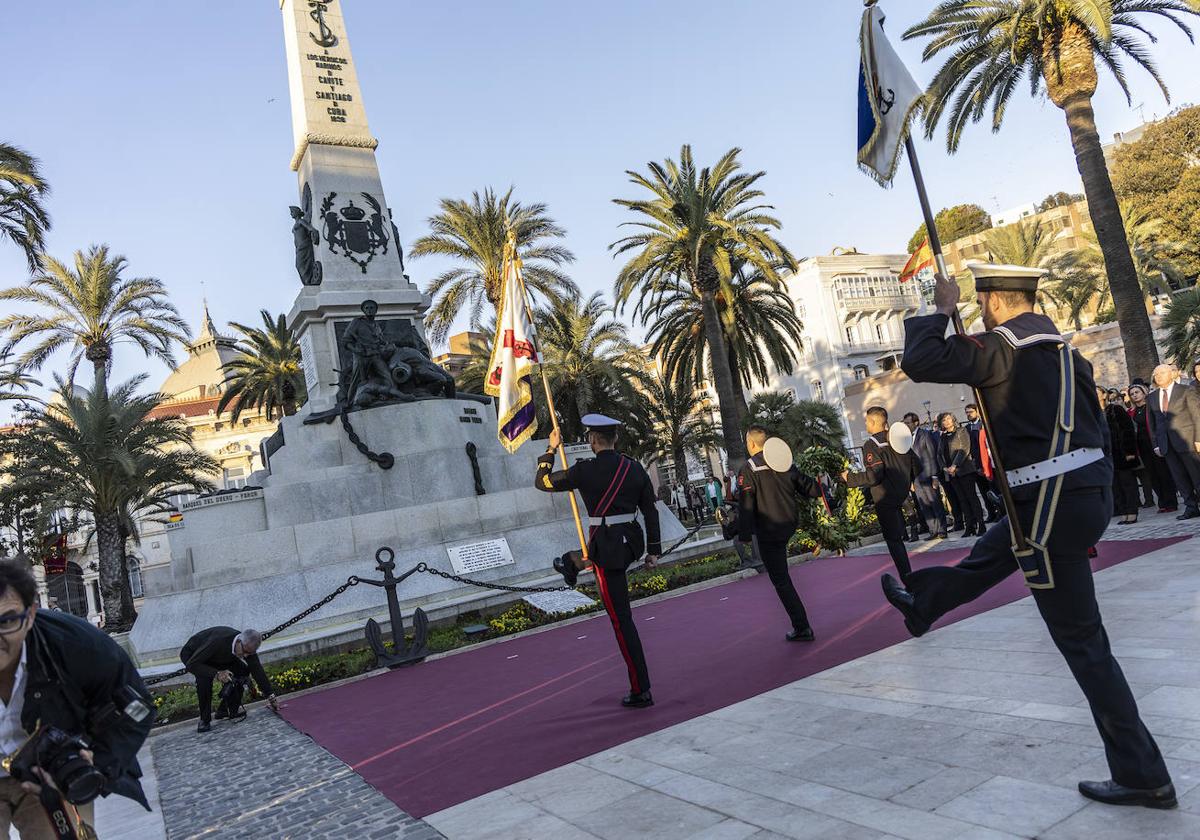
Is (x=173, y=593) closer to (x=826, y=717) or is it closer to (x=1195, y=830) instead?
(x=826, y=717)

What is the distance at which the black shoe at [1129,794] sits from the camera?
3.02 m

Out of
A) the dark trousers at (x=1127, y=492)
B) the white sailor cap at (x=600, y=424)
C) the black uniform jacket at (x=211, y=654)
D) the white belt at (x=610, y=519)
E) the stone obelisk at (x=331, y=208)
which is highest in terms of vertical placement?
the stone obelisk at (x=331, y=208)

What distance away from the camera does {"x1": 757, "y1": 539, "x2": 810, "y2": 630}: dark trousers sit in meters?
7.12

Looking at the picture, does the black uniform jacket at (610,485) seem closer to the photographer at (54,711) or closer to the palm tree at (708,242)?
the photographer at (54,711)

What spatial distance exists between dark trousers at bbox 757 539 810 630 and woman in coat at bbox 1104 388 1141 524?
21.4ft

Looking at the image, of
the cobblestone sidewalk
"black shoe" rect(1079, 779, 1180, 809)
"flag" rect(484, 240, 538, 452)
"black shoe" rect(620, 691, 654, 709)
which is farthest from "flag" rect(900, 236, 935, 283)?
"flag" rect(484, 240, 538, 452)

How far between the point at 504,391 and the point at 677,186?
61.9 feet

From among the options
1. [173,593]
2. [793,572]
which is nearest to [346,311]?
[173,593]

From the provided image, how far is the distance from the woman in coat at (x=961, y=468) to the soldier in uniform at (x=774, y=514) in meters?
6.05

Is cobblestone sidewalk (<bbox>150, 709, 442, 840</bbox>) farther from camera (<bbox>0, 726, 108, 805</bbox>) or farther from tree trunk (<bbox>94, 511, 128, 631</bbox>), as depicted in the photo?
tree trunk (<bbox>94, 511, 128, 631</bbox>)

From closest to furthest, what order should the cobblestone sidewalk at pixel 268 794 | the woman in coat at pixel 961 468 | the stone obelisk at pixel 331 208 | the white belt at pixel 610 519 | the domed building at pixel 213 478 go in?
the cobblestone sidewalk at pixel 268 794 < the white belt at pixel 610 519 < the woman in coat at pixel 961 468 < the stone obelisk at pixel 331 208 < the domed building at pixel 213 478

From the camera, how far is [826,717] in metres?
4.86

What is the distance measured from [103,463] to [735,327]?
66.2 feet

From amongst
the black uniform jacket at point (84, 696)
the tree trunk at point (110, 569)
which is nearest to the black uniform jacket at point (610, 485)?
the black uniform jacket at point (84, 696)
